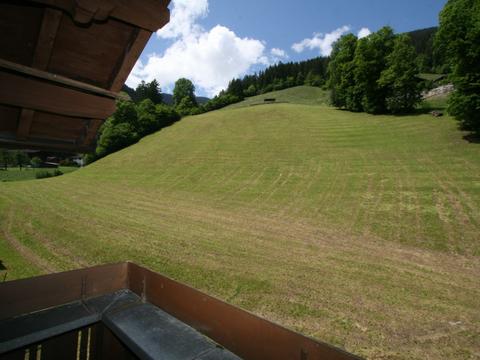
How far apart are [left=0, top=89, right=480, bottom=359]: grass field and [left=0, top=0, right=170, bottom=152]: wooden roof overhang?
6.36m

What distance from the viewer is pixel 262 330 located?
239 cm

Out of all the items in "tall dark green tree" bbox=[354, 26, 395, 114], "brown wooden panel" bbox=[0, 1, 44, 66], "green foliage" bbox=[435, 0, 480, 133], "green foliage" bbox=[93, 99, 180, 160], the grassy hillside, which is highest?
the grassy hillside

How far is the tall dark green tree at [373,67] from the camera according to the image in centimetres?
4597

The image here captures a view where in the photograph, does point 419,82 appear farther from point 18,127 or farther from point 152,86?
point 152,86

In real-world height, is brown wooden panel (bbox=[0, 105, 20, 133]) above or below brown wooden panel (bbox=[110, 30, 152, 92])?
below

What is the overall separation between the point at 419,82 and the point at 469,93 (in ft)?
54.7

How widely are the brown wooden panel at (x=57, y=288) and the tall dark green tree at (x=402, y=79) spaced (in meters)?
46.0

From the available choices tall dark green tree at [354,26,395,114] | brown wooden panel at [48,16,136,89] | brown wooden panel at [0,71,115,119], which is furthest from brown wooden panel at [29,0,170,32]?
tall dark green tree at [354,26,395,114]

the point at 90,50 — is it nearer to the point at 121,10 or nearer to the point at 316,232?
the point at 121,10

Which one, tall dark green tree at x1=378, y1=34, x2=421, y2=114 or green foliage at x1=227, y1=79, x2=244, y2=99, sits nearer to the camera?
tall dark green tree at x1=378, y1=34, x2=421, y2=114

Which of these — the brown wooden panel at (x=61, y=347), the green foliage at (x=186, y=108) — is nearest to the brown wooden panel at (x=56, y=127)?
the brown wooden panel at (x=61, y=347)

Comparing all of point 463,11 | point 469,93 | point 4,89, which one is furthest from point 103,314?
point 463,11

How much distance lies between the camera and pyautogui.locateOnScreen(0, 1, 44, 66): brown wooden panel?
238 cm

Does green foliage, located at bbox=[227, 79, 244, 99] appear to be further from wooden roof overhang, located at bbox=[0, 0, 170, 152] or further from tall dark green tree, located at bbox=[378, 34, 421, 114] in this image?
wooden roof overhang, located at bbox=[0, 0, 170, 152]
